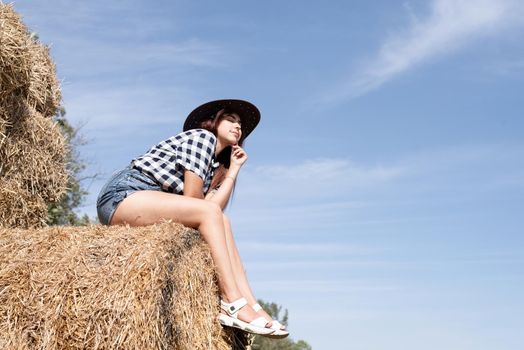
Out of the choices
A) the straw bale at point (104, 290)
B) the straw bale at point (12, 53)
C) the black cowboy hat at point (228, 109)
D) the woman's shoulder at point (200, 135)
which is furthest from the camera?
the straw bale at point (12, 53)

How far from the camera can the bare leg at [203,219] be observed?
14.3ft

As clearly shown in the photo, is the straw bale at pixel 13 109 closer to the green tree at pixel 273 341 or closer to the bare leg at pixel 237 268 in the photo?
the bare leg at pixel 237 268

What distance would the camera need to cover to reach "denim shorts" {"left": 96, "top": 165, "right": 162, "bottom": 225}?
4625mm

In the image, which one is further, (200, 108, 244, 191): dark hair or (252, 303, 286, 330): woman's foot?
(200, 108, 244, 191): dark hair

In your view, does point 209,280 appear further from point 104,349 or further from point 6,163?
point 6,163

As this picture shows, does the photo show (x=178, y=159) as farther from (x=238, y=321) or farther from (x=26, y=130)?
(x=26, y=130)

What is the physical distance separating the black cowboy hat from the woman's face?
127 mm

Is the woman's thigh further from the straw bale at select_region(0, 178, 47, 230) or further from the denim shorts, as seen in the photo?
the straw bale at select_region(0, 178, 47, 230)

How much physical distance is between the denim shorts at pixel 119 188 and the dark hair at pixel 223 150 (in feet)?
1.60

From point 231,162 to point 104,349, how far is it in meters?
1.90

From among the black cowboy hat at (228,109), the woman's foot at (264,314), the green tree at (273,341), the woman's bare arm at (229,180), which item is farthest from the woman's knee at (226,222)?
the green tree at (273,341)

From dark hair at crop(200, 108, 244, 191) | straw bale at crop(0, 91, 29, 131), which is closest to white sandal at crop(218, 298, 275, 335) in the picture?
dark hair at crop(200, 108, 244, 191)

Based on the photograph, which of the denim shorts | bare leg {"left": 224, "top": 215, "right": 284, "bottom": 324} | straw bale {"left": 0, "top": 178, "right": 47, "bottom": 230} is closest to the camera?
bare leg {"left": 224, "top": 215, "right": 284, "bottom": 324}

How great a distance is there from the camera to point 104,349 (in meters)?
3.56
